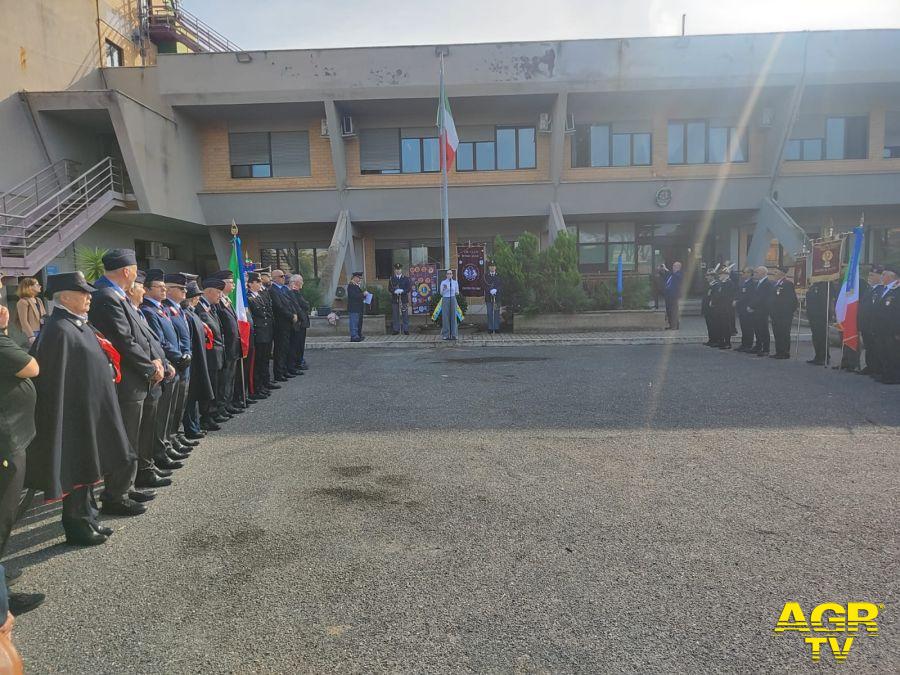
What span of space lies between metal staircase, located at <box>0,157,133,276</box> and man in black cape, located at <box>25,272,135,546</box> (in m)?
13.1

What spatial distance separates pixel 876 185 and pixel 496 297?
648 inches

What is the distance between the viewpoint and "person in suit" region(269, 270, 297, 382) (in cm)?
1024

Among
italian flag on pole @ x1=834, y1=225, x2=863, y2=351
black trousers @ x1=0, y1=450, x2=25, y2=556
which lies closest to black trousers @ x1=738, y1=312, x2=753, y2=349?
italian flag on pole @ x1=834, y1=225, x2=863, y2=351

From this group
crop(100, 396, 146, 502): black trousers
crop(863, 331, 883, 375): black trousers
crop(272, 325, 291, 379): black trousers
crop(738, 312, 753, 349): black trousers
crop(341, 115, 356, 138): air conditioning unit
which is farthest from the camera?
crop(341, 115, 356, 138): air conditioning unit

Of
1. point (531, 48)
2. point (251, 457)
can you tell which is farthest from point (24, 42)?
point (251, 457)

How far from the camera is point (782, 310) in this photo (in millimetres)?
11945

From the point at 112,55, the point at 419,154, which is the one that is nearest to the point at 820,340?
the point at 419,154

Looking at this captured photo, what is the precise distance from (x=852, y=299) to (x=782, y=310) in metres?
1.68

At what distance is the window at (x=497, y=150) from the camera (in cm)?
2238

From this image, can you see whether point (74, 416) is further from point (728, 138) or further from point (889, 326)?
point (728, 138)

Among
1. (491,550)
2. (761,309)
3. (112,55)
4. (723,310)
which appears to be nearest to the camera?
(491,550)

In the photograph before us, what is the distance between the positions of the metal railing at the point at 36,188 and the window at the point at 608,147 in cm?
1820

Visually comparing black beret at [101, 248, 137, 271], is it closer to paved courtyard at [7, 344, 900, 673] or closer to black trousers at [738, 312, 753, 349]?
paved courtyard at [7, 344, 900, 673]

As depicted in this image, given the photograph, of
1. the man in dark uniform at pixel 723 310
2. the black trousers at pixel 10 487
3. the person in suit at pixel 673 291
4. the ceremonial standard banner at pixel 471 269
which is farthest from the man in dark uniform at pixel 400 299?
the black trousers at pixel 10 487
